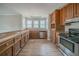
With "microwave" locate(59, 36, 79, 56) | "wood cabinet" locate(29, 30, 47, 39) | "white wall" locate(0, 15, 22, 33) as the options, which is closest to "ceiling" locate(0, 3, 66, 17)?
"microwave" locate(59, 36, 79, 56)

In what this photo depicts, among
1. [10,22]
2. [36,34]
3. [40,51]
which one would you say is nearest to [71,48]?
[40,51]

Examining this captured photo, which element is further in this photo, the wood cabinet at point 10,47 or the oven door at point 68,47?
the oven door at point 68,47

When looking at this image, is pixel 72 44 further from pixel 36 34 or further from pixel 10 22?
pixel 36 34

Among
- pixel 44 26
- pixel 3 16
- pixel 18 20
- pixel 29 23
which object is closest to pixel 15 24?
pixel 18 20

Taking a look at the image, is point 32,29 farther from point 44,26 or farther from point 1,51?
point 1,51

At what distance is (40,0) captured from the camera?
2.44 m

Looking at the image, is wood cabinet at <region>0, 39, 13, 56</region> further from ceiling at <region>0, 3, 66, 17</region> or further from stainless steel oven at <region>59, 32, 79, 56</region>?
ceiling at <region>0, 3, 66, 17</region>

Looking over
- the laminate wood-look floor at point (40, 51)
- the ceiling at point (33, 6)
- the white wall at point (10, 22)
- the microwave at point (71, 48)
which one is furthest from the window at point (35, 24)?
the microwave at point (71, 48)

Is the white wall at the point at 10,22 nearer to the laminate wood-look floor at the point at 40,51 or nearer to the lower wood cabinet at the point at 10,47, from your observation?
the laminate wood-look floor at the point at 40,51

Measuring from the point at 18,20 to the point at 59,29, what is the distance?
3.97 m

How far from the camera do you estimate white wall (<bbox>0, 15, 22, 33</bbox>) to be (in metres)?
10.7

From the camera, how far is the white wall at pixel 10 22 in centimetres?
1071

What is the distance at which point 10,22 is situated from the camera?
10.9 metres

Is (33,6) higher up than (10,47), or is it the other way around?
(33,6)
